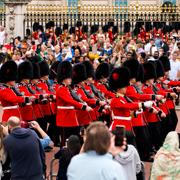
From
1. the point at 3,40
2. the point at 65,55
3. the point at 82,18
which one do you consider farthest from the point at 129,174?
the point at 82,18

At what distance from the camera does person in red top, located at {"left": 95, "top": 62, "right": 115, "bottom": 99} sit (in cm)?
1277

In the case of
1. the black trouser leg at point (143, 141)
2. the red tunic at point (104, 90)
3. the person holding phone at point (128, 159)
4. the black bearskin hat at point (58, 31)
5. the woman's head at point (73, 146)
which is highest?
the black bearskin hat at point (58, 31)

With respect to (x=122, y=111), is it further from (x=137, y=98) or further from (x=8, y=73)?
(x=8, y=73)

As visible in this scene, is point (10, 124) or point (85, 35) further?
point (85, 35)

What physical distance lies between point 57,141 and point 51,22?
13597mm

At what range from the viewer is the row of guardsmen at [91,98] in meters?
11.2

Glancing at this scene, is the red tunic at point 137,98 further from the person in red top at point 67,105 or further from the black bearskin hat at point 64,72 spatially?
the black bearskin hat at point 64,72

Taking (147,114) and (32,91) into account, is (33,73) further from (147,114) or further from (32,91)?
(147,114)

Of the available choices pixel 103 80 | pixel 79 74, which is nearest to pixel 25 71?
pixel 79 74

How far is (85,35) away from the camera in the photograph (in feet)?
83.0

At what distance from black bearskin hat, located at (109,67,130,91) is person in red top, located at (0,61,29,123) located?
1196 millimetres

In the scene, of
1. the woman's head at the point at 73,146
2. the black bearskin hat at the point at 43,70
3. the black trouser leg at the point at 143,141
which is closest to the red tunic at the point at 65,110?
the black trouser leg at the point at 143,141

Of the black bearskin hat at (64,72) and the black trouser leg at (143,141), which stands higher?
the black bearskin hat at (64,72)

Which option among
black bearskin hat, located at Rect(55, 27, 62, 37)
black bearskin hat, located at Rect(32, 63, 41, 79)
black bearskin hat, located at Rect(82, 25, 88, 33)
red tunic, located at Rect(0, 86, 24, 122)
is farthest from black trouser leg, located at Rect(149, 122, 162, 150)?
black bearskin hat, located at Rect(82, 25, 88, 33)
